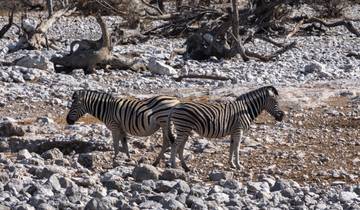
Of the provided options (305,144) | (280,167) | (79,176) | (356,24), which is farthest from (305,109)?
(356,24)

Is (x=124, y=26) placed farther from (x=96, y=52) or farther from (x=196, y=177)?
(x=196, y=177)

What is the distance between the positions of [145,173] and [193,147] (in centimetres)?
275

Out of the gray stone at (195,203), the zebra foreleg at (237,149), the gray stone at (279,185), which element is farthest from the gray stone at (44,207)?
the zebra foreleg at (237,149)

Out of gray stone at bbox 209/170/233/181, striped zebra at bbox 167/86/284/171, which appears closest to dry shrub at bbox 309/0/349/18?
striped zebra at bbox 167/86/284/171

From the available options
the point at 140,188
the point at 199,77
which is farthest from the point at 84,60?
the point at 140,188

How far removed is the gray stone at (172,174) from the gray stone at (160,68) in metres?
9.65

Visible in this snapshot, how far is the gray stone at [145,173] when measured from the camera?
9.33m

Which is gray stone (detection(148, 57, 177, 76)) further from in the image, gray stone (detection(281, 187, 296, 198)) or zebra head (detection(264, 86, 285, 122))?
gray stone (detection(281, 187, 296, 198))

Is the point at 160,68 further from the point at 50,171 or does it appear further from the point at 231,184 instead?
the point at 231,184

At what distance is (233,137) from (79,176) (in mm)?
2026

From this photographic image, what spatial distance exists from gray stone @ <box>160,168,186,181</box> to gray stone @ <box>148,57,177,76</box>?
9649 millimetres

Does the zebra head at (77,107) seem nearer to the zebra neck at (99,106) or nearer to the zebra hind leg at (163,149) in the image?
the zebra neck at (99,106)

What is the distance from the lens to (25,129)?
13.2 metres

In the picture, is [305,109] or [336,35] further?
[336,35]
